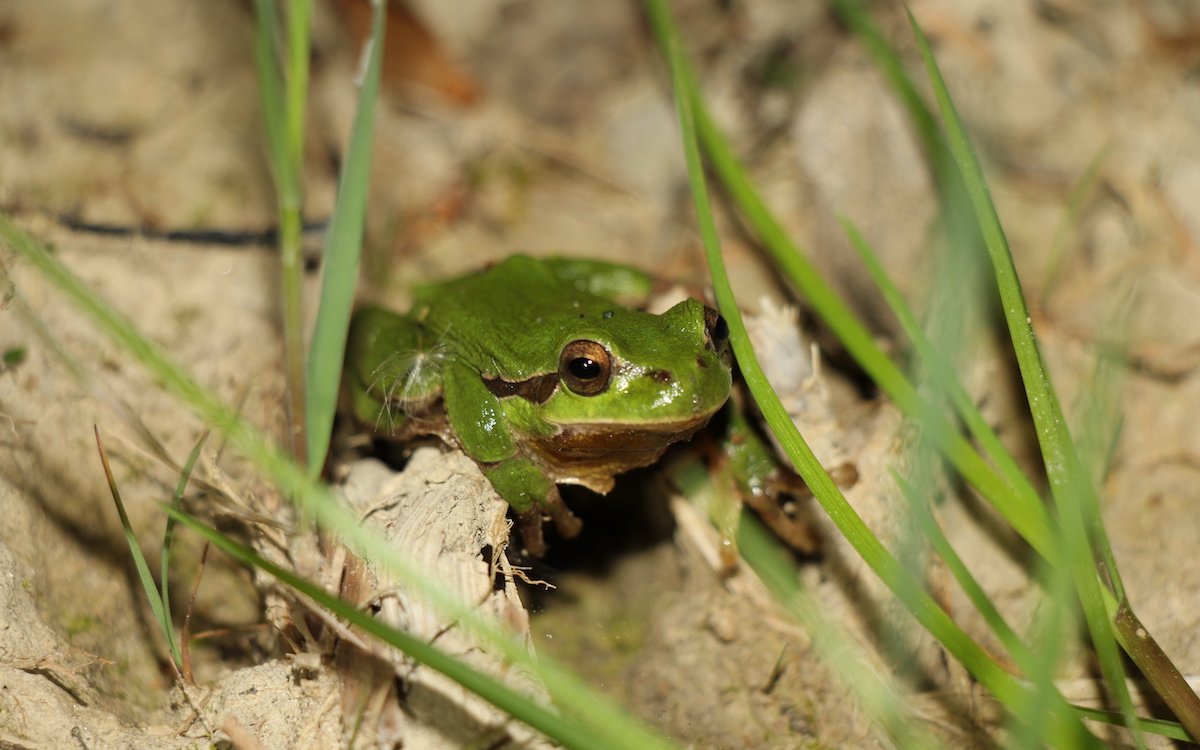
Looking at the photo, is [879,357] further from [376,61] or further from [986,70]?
[986,70]

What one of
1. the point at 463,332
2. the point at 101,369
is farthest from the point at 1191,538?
the point at 101,369

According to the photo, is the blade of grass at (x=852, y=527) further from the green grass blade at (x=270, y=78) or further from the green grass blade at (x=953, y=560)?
the green grass blade at (x=270, y=78)

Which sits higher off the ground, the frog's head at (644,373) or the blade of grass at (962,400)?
the blade of grass at (962,400)

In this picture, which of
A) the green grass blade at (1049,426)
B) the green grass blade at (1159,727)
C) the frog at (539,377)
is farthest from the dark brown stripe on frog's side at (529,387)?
the green grass blade at (1159,727)

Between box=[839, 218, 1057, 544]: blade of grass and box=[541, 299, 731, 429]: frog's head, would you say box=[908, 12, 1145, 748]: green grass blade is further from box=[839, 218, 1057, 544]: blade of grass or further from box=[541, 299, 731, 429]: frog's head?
box=[541, 299, 731, 429]: frog's head

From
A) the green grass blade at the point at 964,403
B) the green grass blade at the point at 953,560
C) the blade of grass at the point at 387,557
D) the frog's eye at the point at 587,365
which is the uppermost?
the green grass blade at the point at 964,403

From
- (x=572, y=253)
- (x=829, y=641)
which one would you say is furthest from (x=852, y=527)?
(x=572, y=253)

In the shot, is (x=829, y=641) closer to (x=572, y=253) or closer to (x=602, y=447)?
(x=602, y=447)
